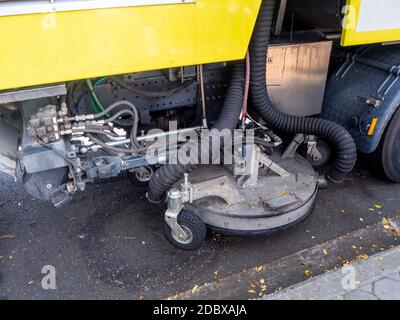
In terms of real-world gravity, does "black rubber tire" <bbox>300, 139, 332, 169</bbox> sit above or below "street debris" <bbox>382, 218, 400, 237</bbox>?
above

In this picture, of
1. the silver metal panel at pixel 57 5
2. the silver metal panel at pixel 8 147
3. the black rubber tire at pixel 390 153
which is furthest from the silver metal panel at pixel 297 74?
the silver metal panel at pixel 8 147

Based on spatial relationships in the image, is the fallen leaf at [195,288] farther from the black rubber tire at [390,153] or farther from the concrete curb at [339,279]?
the black rubber tire at [390,153]

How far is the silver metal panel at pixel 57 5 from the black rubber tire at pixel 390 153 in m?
1.79

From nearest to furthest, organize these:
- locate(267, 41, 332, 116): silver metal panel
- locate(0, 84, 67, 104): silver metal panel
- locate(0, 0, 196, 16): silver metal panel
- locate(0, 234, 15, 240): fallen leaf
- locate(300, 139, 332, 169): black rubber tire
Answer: locate(0, 0, 196, 16): silver metal panel, locate(0, 84, 67, 104): silver metal panel, locate(267, 41, 332, 116): silver metal panel, locate(0, 234, 15, 240): fallen leaf, locate(300, 139, 332, 169): black rubber tire

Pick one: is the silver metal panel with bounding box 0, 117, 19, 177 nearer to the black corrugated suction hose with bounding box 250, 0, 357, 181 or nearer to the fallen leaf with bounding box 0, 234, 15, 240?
the fallen leaf with bounding box 0, 234, 15, 240

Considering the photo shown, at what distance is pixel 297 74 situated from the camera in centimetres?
233

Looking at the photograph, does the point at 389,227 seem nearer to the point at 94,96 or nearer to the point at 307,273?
the point at 307,273

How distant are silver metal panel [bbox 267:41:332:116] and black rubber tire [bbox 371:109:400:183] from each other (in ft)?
1.65

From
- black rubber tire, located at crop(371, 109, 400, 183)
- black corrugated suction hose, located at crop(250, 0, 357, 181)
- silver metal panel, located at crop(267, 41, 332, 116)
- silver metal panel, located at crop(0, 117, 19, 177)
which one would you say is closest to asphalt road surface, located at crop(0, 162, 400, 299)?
black rubber tire, located at crop(371, 109, 400, 183)

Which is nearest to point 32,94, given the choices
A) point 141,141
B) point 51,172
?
point 51,172

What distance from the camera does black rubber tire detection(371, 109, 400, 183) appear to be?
2531 millimetres

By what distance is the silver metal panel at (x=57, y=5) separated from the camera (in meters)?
1.38

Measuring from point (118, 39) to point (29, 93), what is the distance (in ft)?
1.44
